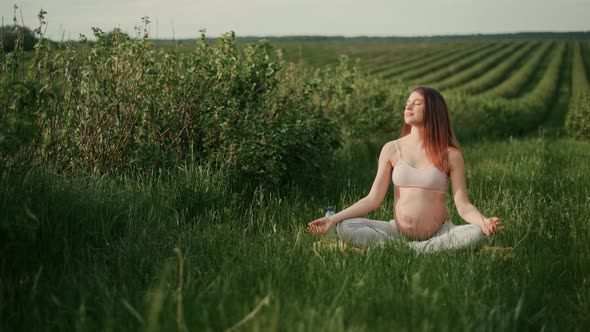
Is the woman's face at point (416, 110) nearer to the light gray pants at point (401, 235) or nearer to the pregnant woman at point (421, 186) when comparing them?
the pregnant woman at point (421, 186)

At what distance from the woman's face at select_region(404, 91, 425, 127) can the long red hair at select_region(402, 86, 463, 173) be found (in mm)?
24

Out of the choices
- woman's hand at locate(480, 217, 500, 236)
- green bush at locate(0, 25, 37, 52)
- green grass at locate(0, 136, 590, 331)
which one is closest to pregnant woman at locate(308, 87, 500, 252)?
woman's hand at locate(480, 217, 500, 236)

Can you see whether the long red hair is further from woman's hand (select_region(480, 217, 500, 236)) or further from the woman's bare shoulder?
woman's hand (select_region(480, 217, 500, 236))

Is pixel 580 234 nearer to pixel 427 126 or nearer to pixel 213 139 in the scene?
pixel 427 126

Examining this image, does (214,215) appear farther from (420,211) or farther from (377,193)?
(420,211)

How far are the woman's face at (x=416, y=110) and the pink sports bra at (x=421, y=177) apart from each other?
285 millimetres

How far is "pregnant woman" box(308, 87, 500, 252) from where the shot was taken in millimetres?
4156

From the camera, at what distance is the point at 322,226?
412cm

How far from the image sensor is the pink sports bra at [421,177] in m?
4.19

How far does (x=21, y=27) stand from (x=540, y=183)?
5.27 meters

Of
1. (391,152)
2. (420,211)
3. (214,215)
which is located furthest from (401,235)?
(214,215)

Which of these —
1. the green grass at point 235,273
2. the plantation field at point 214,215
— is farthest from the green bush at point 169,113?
the green grass at point 235,273

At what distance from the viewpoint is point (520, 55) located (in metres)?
60.1

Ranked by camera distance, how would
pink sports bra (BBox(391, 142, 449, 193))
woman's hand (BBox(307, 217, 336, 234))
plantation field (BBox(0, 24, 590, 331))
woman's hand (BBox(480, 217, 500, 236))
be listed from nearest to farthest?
plantation field (BBox(0, 24, 590, 331)) < woman's hand (BBox(480, 217, 500, 236)) < woman's hand (BBox(307, 217, 336, 234)) < pink sports bra (BBox(391, 142, 449, 193))
